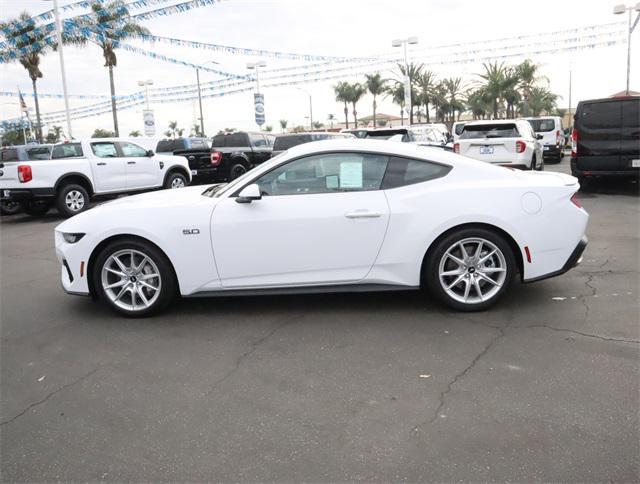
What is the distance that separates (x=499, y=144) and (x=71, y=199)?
31.7ft

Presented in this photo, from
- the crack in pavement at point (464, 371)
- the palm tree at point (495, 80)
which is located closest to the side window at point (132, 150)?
the crack in pavement at point (464, 371)

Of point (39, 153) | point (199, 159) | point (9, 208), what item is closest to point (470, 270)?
point (39, 153)

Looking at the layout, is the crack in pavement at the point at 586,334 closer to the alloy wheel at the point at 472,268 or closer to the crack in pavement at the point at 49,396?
the alloy wheel at the point at 472,268

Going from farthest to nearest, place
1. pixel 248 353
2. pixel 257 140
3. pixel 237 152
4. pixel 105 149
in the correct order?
pixel 257 140, pixel 237 152, pixel 105 149, pixel 248 353

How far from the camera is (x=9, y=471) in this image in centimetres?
Answer: 265

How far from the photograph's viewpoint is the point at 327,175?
4.60 metres

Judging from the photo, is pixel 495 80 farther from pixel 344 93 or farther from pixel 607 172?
pixel 607 172

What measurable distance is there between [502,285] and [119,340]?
312cm

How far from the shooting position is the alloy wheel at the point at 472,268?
4492 millimetres

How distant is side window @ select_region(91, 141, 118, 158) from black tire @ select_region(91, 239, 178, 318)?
8.98 metres

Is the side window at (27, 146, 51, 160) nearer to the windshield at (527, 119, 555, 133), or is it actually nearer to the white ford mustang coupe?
the white ford mustang coupe

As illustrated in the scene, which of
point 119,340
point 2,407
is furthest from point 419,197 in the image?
point 2,407

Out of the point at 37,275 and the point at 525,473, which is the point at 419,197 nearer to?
the point at 525,473

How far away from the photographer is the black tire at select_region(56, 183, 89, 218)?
12.0 meters
